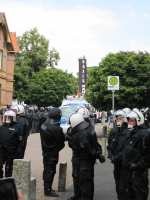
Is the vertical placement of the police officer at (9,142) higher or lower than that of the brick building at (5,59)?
lower

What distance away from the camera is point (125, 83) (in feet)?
51.5

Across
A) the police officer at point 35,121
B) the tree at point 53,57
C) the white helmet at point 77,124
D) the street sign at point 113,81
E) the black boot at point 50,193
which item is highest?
the tree at point 53,57

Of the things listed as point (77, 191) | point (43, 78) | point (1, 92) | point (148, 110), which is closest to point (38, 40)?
point (43, 78)

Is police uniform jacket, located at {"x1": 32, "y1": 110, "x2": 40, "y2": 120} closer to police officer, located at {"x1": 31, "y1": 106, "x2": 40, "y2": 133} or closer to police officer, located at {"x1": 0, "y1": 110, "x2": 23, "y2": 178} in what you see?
police officer, located at {"x1": 31, "y1": 106, "x2": 40, "y2": 133}

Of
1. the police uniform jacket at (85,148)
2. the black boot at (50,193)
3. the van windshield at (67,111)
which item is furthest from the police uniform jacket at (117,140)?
the van windshield at (67,111)

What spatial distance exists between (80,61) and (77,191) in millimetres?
47481

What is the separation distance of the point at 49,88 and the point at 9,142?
44574mm

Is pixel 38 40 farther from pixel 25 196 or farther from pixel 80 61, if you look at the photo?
pixel 25 196

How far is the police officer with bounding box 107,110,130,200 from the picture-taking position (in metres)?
5.09

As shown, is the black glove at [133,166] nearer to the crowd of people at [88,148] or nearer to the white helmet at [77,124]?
the crowd of people at [88,148]

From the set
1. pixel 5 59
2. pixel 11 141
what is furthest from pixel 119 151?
pixel 5 59

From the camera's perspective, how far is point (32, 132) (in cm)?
2116

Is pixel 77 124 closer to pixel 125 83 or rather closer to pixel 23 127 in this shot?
pixel 23 127

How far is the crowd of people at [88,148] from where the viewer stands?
4438 mm
